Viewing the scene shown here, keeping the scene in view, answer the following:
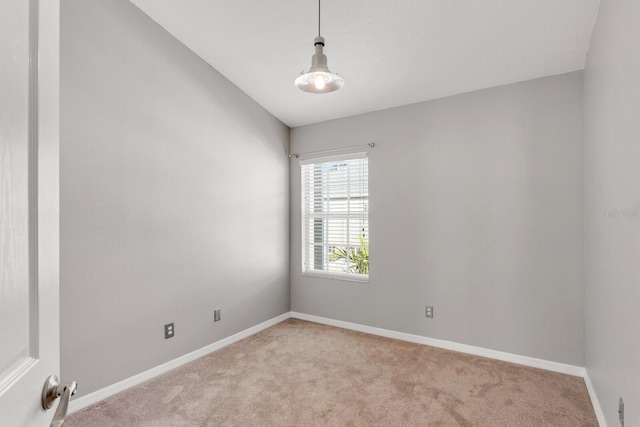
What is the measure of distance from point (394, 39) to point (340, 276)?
2.57 meters

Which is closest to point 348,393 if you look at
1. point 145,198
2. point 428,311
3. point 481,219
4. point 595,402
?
point 428,311

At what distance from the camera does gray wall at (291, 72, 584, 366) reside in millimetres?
2828

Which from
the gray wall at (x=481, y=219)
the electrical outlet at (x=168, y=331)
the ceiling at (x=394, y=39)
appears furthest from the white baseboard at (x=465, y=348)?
the ceiling at (x=394, y=39)

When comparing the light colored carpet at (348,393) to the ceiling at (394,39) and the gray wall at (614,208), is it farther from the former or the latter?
the ceiling at (394,39)

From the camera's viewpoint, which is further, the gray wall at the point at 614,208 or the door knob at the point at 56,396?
the gray wall at the point at 614,208

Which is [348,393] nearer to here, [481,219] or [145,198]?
[481,219]

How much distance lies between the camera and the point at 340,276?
159 inches

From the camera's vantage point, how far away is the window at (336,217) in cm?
395

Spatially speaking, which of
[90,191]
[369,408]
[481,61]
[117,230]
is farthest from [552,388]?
[90,191]

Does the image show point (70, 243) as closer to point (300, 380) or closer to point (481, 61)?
point (300, 380)

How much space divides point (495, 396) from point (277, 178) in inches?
122

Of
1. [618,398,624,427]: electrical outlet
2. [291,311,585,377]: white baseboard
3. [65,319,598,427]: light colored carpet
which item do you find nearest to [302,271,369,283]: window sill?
[291,311,585,377]: white baseboard

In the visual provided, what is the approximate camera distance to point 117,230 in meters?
2.56

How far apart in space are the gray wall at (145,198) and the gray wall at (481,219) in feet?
4.38
